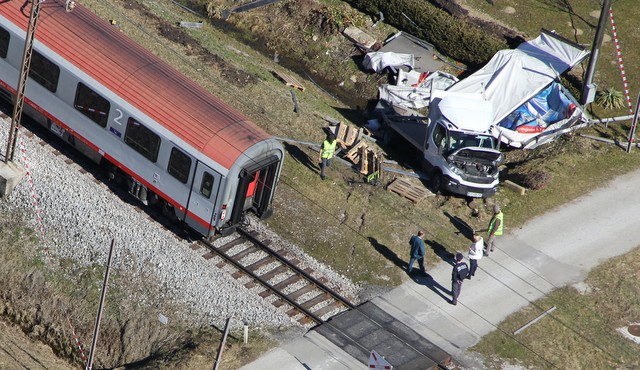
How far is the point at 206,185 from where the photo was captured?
84.8 ft

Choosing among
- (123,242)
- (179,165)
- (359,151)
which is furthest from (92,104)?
(359,151)

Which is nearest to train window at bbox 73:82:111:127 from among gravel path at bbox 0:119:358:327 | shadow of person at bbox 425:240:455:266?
gravel path at bbox 0:119:358:327

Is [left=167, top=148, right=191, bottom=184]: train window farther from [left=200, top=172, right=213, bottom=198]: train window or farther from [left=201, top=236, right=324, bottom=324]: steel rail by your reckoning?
[left=201, top=236, right=324, bottom=324]: steel rail

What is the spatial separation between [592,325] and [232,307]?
8.96 m

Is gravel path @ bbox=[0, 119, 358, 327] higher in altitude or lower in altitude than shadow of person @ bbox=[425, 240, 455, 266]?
lower

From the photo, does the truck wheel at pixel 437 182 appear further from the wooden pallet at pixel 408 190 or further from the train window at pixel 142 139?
the train window at pixel 142 139

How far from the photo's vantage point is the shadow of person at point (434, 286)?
→ 26.6m

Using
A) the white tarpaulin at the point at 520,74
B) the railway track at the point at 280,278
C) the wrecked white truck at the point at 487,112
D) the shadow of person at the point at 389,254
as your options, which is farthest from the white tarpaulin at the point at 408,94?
the railway track at the point at 280,278

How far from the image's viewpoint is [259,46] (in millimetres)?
38312

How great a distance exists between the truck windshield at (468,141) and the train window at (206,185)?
25.8 ft

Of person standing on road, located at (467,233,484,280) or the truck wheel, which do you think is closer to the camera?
person standing on road, located at (467,233,484,280)

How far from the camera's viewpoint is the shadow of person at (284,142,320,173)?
30.7 m

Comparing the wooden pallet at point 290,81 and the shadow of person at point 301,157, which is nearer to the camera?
the shadow of person at point 301,157

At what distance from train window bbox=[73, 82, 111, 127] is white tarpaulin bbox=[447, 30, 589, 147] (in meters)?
12.2
